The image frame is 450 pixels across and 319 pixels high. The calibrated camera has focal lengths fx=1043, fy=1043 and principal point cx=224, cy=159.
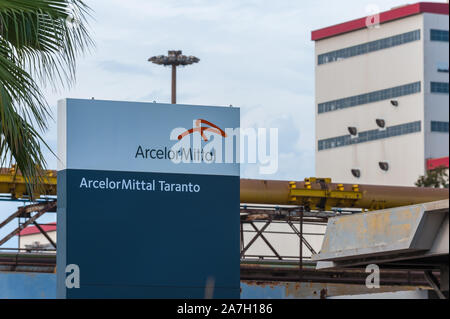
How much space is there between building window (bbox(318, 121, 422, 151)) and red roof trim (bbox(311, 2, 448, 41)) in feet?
39.4

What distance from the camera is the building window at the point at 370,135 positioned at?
11631cm

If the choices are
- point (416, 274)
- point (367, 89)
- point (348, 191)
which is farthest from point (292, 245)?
point (367, 89)

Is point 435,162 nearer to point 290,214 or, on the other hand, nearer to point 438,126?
point 438,126

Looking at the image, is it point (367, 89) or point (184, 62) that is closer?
point (184, 62)

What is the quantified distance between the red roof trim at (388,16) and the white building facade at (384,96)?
0.38ft

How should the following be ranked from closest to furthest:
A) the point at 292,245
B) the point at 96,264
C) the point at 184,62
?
the point at 96,264 → the point at 184,62 → the point at 292,245

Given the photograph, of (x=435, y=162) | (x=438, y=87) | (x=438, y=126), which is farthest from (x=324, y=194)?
(x=438, y=87)

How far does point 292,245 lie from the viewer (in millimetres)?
65125

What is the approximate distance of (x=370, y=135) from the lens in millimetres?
121625

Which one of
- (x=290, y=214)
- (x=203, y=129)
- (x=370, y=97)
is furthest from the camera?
(x=370, y=97)

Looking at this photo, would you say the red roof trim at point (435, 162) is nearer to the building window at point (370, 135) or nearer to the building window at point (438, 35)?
the building window at point (370, 135)

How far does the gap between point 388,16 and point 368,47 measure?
5.85m

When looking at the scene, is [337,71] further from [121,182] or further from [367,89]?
[121,182]

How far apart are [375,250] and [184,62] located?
43.2m
